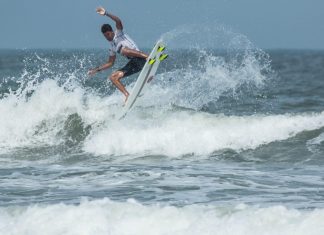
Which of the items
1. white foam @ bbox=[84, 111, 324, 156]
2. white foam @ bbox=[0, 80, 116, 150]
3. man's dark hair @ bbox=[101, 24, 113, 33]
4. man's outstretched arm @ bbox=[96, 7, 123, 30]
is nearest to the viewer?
man's outstretched arm @ bbox=[96, 7, 123, 30]

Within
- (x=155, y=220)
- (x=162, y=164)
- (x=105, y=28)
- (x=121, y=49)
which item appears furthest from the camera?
(x=121, y=49)

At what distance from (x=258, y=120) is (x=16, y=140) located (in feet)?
18.2

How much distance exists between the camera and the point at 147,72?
1320cm

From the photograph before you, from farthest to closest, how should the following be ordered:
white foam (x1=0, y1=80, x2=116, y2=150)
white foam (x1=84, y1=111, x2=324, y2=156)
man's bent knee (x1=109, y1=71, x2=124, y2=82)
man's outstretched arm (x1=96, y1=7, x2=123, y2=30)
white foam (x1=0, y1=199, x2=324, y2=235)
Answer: white foam (x1=0, y1=80, x2=116, y2=150), white foam (x1=84, y1=111, x2=324, y2=156), man's bent knee (x1=109, y1=71, x2=124, y2=82), man's outstretched arm (x1=96, y1=7, x2=123, y2=30), white foam (x1=0, y1=199, x2=324, y2=235)

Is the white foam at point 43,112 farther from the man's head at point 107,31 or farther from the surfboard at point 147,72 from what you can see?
the man's head at point 107,31

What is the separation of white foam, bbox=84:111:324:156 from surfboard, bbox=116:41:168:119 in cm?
73

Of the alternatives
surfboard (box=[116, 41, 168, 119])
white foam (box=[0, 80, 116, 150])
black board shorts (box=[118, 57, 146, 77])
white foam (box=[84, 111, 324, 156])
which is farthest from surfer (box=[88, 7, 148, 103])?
white foam (box=[0, 80, 116, 150])

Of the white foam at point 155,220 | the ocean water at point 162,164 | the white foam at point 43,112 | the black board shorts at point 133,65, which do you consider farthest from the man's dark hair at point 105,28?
the white foam at point 155,220

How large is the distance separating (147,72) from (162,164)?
82.1 inches

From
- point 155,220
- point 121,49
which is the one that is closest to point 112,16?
point 121,49

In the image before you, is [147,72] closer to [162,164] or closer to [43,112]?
[162,164]

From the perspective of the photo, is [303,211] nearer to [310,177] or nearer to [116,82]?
[310,177]

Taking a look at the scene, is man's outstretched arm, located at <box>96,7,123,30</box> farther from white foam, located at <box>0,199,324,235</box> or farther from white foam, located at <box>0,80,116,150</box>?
white foam, located at <box>0,199,324,235</box>

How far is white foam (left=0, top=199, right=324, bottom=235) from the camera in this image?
7.29m
